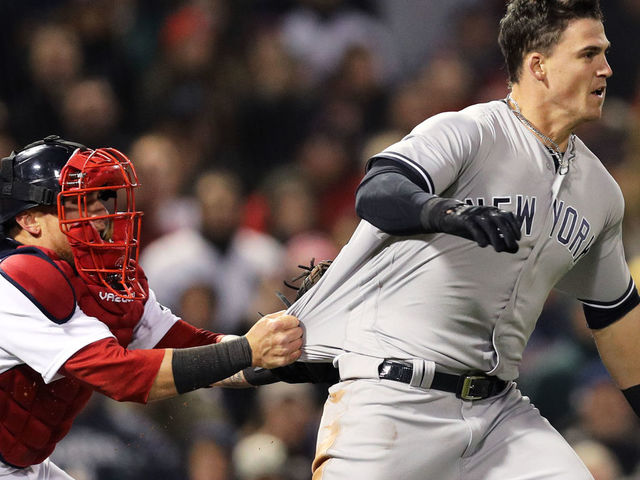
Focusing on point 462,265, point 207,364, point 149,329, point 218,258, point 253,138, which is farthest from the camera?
point 253,138

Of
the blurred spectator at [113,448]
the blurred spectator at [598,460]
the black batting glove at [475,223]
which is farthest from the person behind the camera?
the blurred spectator at [598,460]

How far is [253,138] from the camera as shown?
4898 mm

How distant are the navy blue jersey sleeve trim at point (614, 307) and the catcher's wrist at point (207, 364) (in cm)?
108

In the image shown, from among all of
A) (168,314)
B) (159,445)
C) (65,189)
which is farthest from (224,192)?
(65,189)

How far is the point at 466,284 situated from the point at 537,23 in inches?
30.3

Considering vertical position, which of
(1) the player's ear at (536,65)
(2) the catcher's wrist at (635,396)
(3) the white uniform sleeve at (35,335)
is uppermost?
(1) the player's ear at (536,65)

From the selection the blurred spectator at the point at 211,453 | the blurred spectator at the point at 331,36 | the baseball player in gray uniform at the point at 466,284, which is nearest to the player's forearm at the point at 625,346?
the baseball player in gray uniform at the point at 466,284

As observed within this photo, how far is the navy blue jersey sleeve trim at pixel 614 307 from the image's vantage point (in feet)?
8.90

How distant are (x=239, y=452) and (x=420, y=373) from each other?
7.21ft

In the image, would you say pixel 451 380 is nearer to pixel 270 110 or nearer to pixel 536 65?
pixel 536 65

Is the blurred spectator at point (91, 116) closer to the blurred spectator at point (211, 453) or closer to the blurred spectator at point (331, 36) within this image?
the blurred spectator at point (331, 36)

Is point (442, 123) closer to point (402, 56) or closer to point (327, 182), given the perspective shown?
point (327, 182)

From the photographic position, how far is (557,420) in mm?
4543

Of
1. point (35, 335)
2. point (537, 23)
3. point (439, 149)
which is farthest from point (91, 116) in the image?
point (439, 149)
